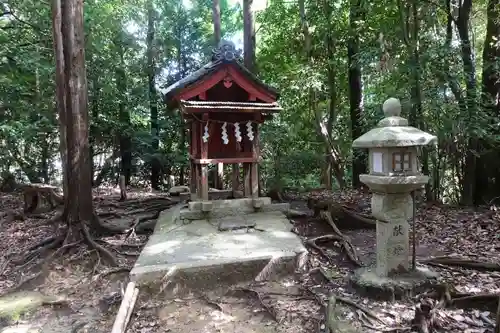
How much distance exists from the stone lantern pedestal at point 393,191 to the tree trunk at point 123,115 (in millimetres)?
13779

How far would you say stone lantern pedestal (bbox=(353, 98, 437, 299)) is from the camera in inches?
173

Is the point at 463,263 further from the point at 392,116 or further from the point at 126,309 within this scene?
the point at 126,309

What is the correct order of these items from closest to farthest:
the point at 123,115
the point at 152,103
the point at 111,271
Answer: the point at 111,271 → the point at 123,115 → the point at 152,103

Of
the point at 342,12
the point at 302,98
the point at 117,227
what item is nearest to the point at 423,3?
the point at 342,12

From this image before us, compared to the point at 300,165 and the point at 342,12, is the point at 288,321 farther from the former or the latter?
the point at 300,165

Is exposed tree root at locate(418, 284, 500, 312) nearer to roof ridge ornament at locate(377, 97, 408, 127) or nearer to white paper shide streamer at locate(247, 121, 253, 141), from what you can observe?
roof ridge ornament at locate(377, 97, 408, 127)

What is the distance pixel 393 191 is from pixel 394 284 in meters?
1.12

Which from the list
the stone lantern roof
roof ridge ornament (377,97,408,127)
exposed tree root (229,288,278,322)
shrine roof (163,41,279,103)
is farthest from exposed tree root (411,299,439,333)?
shrine roof (163,41,279,103)

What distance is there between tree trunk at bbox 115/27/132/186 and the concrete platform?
9947 mm

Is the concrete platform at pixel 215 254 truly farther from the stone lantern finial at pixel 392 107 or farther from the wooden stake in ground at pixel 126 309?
the stone lantern finial at pixel 392 107

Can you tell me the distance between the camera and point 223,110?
804 cm

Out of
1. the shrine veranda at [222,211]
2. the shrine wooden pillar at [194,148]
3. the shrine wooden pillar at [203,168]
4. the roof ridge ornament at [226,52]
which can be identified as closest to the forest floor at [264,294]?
the shrine veranda at [222,211]

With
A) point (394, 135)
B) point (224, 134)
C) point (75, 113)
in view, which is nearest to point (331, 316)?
point (394, 135)

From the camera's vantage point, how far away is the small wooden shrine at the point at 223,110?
787cm
